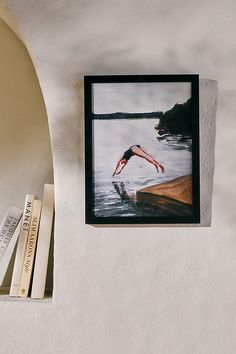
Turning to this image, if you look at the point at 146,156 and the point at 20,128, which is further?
the point at 20,128

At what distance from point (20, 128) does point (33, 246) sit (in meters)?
0.45

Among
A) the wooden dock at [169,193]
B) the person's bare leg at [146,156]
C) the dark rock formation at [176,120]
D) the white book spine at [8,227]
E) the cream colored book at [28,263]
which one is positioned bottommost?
the cream colored book at [28,263]

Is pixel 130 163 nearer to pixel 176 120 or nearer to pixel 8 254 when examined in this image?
pixel 176 120

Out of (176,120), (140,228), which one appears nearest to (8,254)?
(140,228)

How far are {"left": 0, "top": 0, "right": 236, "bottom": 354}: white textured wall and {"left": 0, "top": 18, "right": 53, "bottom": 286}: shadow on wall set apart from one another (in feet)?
1.04

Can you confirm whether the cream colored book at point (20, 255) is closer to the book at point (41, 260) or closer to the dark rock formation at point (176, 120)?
the book at point (41, 260)

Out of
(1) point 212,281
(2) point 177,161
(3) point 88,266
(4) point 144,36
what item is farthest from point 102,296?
(4) point 144,36

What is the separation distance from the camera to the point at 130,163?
178 centimetres

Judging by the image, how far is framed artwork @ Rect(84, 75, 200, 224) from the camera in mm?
1775

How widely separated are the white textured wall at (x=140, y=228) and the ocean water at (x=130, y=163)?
0.18ft

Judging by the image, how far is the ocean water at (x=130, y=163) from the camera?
1775 mm

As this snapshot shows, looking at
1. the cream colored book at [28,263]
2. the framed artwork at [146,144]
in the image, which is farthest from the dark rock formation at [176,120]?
the cream colored book at [28,263]

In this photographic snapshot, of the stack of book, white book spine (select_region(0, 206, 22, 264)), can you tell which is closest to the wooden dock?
the stack of book

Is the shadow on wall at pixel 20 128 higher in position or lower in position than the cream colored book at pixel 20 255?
higher
